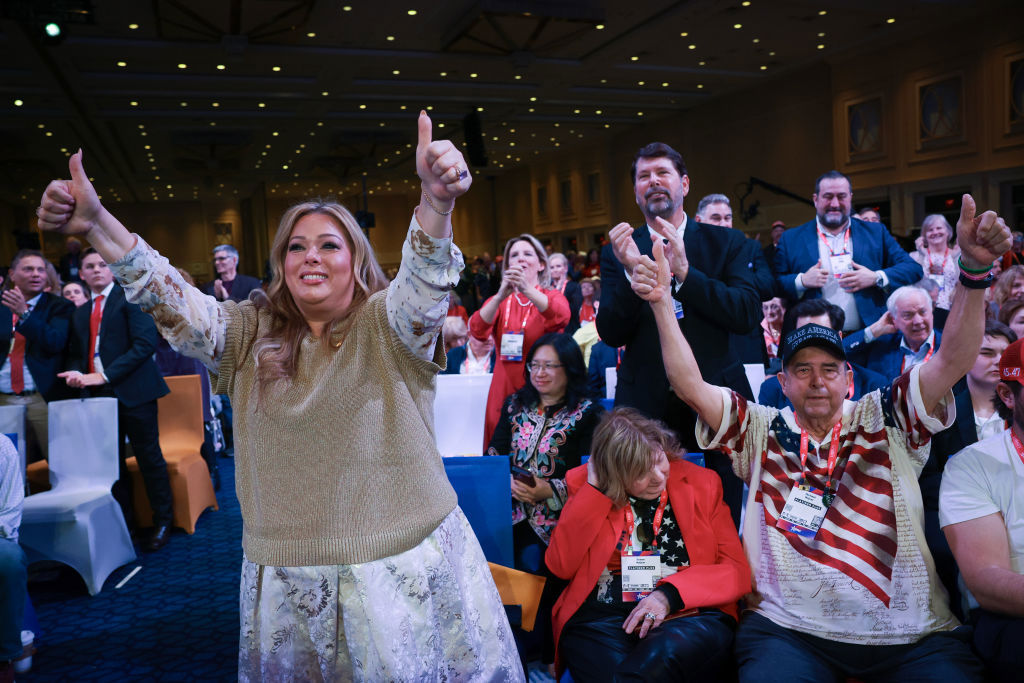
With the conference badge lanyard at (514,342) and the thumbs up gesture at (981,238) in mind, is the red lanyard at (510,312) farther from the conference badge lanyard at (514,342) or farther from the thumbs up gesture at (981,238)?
the thumbs up gesture at (981,238)

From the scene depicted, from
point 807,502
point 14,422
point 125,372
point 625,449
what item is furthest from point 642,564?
point 125,372

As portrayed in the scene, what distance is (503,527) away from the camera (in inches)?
91.6

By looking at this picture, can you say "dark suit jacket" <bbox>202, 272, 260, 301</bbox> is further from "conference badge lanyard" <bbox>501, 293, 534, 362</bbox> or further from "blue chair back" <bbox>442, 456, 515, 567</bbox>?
"blue chair back" <bbox>442, 456, 515, 567</bbox>

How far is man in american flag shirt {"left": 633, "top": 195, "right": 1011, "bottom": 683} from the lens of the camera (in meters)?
1.64

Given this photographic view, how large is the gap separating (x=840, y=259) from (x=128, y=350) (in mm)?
3680

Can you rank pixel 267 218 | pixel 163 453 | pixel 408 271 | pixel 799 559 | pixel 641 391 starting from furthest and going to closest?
pixel 267 218
pixel 163 453
pixel 641 391
pixel 799 559
pixel 408 271

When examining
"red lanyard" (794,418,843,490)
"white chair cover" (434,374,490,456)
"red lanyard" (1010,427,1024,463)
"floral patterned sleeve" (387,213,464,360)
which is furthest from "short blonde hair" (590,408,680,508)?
"white chair cover" (434,374,490,456)

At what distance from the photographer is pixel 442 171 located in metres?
1.08

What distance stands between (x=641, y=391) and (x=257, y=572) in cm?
130

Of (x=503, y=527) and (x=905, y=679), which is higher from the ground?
(x=503, y=527)

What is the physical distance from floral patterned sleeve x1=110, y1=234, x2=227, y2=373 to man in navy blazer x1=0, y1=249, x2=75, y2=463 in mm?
3402

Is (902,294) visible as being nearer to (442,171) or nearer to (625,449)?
(625,449)

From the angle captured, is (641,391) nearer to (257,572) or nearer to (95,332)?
(257,572)

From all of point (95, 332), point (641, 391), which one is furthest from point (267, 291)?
point (95, 332)
